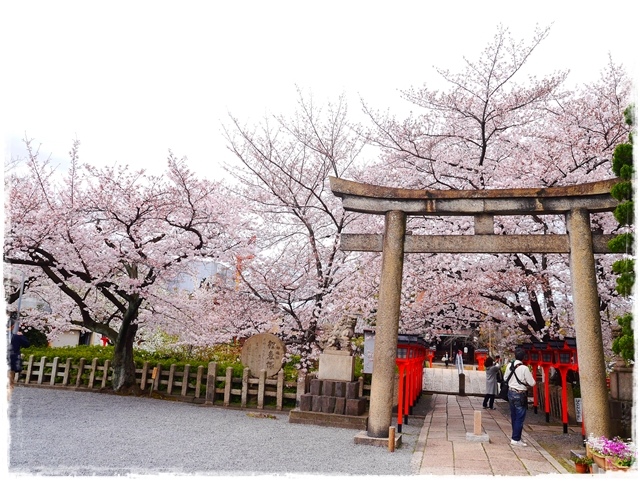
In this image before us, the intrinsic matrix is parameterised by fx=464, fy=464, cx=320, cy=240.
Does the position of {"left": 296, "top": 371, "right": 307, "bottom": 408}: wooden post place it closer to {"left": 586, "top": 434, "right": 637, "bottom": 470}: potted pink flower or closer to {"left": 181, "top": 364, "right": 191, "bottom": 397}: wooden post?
{"left": 181, "top": 364, "right": 191, "bottom": 397}: wooden post

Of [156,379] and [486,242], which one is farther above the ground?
[486,242]

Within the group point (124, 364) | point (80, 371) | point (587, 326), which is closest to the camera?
point (587, 326)

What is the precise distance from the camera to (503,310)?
11945 mm

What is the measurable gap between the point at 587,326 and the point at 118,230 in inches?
387

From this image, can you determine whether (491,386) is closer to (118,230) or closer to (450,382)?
(450,382)

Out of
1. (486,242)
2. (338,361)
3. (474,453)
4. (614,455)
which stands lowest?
(474,453)

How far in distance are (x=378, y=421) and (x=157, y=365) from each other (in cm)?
707

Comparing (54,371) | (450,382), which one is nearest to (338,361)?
(54,371)

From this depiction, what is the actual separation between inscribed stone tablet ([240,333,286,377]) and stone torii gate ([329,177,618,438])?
4.22m

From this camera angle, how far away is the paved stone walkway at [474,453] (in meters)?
6.08

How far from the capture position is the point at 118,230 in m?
11.1

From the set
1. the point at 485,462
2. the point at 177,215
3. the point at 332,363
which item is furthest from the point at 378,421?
the point at 177,215

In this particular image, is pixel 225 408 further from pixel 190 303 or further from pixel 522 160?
pixel 522 160

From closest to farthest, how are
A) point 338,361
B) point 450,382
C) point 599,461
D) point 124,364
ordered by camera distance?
point 599,461
point 338,361
point 124,364
point 450,382
